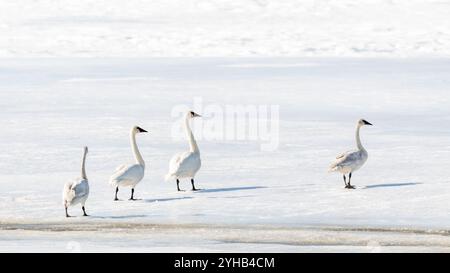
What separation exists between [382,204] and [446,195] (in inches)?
33.7

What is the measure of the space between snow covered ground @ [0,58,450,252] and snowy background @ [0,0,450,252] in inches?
1.3

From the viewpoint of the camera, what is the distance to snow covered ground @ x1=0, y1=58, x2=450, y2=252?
372 inches

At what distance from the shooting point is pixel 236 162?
552 inches

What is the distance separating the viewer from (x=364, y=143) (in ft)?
51.6

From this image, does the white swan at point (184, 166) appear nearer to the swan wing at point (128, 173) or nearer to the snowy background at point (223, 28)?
the swan wing at point (128, 173)

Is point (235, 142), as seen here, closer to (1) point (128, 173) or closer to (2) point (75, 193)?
(1) point (128, 173)

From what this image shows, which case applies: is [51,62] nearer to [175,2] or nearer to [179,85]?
[179,85]

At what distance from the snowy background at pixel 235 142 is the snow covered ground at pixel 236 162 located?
32 mm

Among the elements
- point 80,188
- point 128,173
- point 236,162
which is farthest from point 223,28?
point 80,188

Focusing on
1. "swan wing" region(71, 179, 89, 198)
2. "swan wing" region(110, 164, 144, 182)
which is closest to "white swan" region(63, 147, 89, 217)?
"swan wing" region(71, 179, 89, 198)

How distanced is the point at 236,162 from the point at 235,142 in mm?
1885

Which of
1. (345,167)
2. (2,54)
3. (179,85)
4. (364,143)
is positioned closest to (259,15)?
(2,54)

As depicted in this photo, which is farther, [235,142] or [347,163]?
[235,142]

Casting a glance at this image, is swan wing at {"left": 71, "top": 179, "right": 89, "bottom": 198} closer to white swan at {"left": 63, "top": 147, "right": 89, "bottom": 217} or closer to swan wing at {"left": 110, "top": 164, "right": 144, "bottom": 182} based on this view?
white swan at {"left": 63, "top": 147, "right": 89, "bottom": 217}
